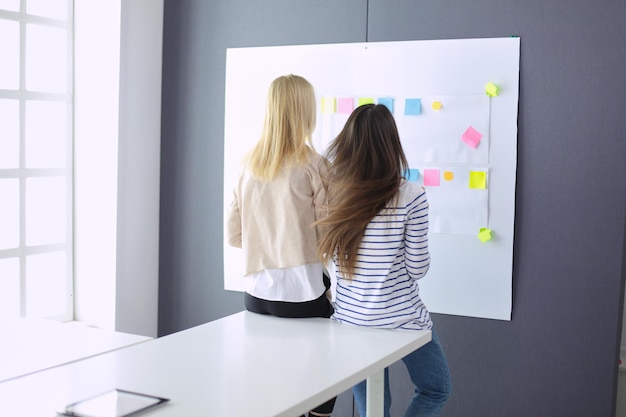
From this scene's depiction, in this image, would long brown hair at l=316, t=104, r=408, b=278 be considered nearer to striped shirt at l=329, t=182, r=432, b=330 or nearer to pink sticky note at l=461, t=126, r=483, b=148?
striped shirt at l=329, t=182, r=432, b=330

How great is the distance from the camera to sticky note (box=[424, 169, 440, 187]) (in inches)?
135

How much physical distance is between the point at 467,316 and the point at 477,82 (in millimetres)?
1018

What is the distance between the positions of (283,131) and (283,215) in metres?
0.29

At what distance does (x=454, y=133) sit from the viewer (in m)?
3.39

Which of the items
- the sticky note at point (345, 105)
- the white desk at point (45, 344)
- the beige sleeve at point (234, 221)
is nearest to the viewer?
the white desk at point (45, 344)

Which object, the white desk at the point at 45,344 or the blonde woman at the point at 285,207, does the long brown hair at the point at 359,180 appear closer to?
the blonde woman at the point at 285,207

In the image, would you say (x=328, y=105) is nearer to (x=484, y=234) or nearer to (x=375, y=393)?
(x=484, y=234)

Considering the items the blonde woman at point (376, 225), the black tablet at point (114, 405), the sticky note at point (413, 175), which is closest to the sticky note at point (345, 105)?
the sticky note at point (413, 175)

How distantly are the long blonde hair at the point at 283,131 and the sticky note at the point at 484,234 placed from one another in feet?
3.42

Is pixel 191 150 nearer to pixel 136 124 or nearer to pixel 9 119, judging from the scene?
pixel 136 124

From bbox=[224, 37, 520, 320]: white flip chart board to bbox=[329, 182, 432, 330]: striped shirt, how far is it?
0.90 m

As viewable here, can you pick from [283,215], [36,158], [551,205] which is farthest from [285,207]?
[36,158]

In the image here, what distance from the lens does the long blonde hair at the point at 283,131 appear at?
265cm

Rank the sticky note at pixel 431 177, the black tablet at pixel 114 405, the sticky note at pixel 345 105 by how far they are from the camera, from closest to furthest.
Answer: the black tablet at pixel 114 405, the sticky note at pixel 431 177, the sticky note at pixel 345 105
